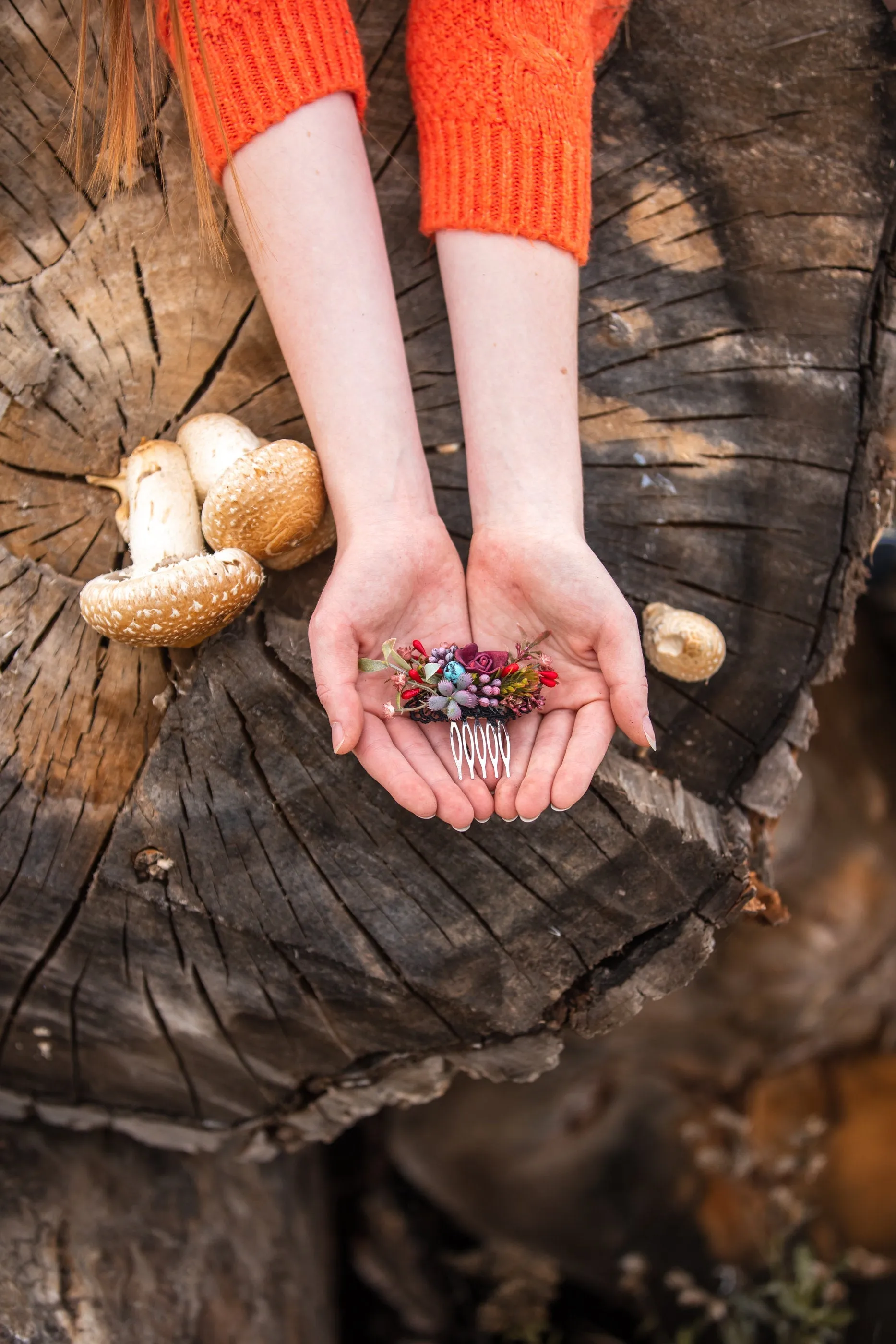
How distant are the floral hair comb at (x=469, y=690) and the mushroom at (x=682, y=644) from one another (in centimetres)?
28

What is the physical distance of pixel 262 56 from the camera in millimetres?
1836

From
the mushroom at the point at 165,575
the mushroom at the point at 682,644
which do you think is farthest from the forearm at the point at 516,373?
the mushroom at the point at 165,575

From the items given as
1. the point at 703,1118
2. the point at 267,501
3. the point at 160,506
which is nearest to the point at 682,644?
the point at 267,501

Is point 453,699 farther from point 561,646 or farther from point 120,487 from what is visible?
point 120,487

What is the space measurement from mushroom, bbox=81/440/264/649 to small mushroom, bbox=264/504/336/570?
106mm

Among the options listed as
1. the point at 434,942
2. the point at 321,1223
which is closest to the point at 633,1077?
the point at 321,1223

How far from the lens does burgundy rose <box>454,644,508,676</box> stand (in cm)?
170

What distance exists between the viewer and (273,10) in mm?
1840

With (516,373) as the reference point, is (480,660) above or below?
below

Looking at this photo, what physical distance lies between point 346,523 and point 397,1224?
7.65 ft

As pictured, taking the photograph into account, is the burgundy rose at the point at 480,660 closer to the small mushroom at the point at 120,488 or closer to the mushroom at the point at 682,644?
the mushroom at the point at 682,644

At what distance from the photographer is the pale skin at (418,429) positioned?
1.76 metres

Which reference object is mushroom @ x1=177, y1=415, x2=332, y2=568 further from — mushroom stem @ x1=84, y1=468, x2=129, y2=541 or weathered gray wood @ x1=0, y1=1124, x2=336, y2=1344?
weathered gray wood @ x1=0, y1=1124, x2=336, y2=1344

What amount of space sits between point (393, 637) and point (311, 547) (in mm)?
277
